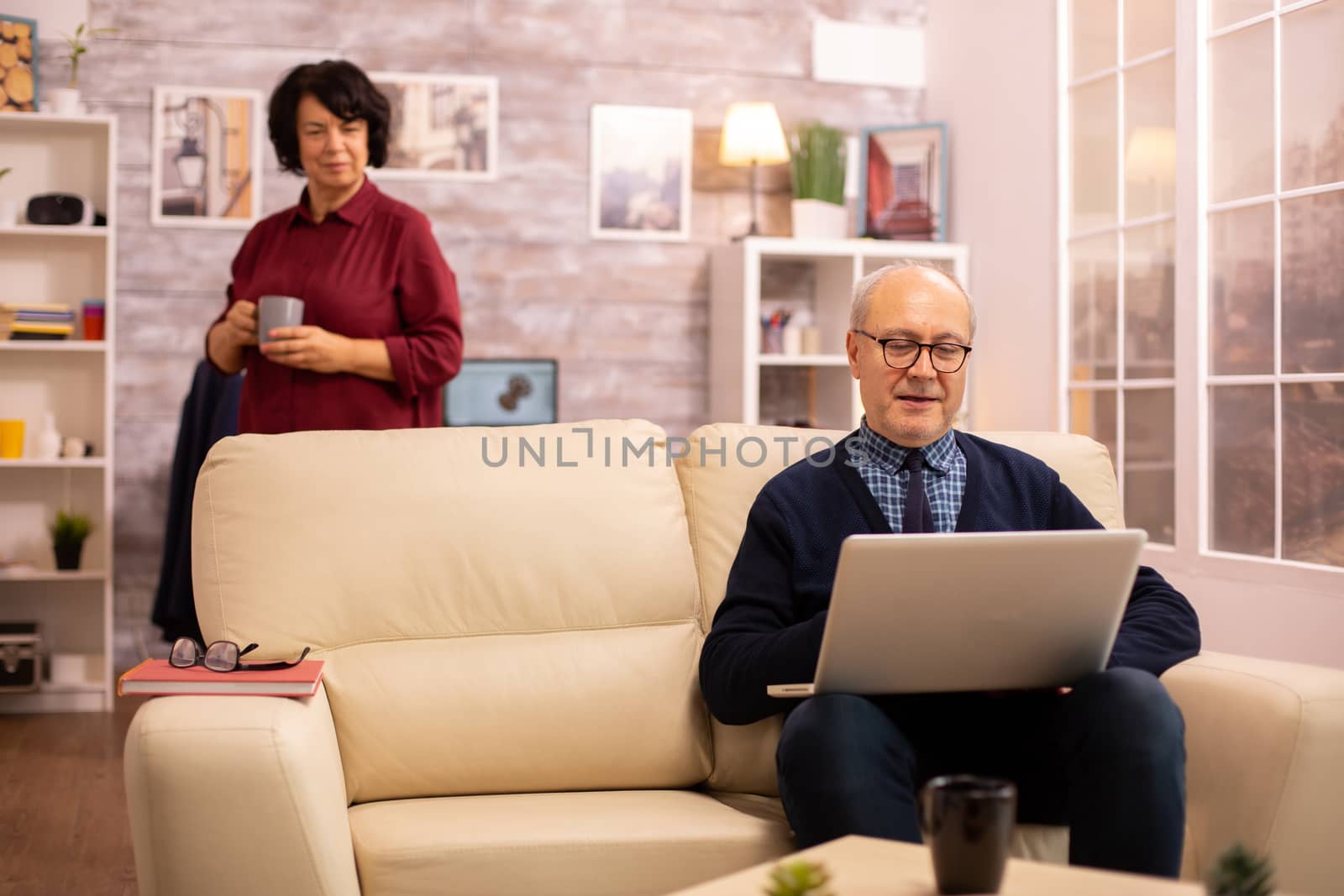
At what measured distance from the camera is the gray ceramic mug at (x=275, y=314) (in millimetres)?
2514

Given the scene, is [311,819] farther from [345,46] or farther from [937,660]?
[345,46]

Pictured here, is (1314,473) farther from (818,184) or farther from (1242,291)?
(818,184)

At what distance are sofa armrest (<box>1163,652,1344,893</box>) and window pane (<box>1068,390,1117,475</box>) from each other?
7.46ft

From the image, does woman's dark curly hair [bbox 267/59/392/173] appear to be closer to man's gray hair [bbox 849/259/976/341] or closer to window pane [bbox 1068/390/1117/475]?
man's gray hair [bbox 849/259/976/341]

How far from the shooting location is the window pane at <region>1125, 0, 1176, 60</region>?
145 inches

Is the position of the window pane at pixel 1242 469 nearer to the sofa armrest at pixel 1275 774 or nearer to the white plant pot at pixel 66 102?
the sofa armrest at pixel 1275 774

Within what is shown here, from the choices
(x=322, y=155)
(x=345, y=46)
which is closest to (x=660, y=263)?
(x=345, y=46)

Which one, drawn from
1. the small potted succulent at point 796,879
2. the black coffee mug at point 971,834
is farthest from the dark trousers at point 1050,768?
the small potted succulent at point 796,879

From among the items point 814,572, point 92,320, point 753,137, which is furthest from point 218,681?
point 753,137

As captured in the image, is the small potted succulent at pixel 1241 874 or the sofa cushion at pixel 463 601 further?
the sofa cushion at pixel 463 601

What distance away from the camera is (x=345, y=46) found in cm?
458

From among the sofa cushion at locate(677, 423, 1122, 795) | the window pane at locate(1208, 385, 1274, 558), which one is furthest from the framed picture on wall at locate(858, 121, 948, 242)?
the sofa cushion at locate(677, 423, 1122, 795)

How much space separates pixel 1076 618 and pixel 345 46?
→ 3784 millimetres

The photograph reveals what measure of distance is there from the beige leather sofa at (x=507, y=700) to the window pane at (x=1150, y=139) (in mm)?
1782
